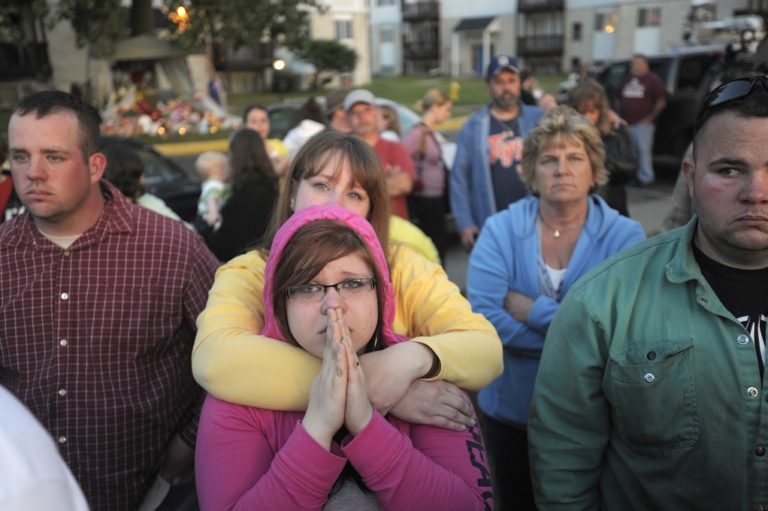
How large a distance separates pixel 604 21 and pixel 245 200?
165ft

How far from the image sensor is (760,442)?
159 centimetres

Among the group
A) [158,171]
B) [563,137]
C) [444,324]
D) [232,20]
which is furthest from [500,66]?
[232,20]

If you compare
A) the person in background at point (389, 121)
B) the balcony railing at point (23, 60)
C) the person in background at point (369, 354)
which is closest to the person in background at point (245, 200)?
the person in background at point (369, 354)

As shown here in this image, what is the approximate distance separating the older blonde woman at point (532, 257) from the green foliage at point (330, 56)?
4010 centimetres

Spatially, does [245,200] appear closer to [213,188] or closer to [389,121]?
[213,188]

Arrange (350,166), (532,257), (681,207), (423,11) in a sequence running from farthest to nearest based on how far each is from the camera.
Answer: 1. (423,11)
2. (681,207)
3. (532,257)
4. (350,166)

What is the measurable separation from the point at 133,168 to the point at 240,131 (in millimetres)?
1073

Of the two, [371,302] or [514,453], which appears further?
[514,453]

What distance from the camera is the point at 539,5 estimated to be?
170 ft

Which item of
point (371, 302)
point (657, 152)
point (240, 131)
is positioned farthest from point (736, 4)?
point (371, 302)

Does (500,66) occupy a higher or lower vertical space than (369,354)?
higher

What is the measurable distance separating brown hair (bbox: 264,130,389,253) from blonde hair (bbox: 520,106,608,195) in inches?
36.9

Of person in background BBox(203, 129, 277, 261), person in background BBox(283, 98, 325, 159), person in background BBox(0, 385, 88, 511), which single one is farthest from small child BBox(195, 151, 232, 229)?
person in background BBox(0, 385, 88, 511)

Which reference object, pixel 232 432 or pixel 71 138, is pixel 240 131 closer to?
pixel 71 138
